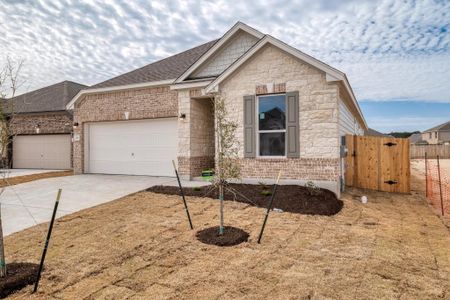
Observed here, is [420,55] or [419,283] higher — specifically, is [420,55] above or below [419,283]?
above

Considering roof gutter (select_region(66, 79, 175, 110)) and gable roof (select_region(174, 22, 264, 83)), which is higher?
gable roof (select_region(174, 22, 264, 83))

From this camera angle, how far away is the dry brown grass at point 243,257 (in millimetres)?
3533

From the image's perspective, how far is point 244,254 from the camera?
15.2ft

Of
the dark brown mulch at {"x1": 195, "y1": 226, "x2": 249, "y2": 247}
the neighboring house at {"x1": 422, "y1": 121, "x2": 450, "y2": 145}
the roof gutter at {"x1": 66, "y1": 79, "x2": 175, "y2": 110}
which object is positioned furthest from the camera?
the neighboring house at {"x1": 422, "y1": 121, "x2": 450, "y2": 145}

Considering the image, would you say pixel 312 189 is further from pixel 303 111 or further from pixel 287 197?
pixel 303 111

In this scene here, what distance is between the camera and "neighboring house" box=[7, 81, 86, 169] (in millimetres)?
17109

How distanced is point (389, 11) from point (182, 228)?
899 cm

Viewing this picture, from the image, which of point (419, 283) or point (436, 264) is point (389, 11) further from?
point (419, 283)

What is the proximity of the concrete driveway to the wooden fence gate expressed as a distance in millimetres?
7079

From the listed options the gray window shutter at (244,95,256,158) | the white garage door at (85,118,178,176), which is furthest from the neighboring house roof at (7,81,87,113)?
the gray window shutter at (244,95,256,158)

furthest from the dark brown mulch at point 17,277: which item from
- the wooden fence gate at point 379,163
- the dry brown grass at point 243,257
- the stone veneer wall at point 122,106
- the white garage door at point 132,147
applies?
the wooden fence gate at point 379,163

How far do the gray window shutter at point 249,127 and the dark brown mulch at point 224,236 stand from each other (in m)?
3.99

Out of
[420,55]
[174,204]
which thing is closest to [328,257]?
[174,204]

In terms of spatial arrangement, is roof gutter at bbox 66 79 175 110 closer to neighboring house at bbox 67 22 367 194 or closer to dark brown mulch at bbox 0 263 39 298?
neighboring house at bbox 67 22 367 194
